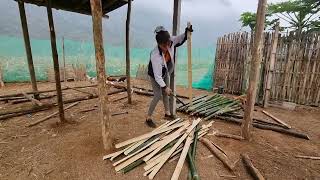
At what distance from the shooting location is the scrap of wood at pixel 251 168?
276 cm

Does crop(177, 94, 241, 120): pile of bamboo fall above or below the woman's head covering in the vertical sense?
below

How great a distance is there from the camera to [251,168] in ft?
9.61

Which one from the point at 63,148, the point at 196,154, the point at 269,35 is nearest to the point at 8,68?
the point at 63,148

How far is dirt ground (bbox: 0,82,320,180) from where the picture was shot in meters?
2.87

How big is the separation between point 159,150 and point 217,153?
900 millimetres

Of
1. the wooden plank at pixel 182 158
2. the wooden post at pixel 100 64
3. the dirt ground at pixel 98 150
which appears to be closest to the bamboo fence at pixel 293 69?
the dirt ground at pixel 98 150

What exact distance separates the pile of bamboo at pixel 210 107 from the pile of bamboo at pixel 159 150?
146 cm

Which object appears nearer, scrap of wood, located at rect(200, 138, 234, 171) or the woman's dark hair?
scrap of wood, located at rect(200, 138, 234, 171)

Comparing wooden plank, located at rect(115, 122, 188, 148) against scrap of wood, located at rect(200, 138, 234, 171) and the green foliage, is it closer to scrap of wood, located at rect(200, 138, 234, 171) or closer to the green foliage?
scrap of wood, located at rect(200, 138, 234, 171)

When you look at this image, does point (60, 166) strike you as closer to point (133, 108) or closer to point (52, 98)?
point (133, 108)

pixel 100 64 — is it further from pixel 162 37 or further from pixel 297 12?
A: pixel 297 12

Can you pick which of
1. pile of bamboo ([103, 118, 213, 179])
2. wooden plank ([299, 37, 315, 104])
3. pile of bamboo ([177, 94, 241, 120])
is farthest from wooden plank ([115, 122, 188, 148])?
wooden plank ([299, 37, 315, 104])

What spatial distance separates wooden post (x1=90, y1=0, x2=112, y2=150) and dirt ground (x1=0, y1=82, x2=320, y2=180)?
326mm

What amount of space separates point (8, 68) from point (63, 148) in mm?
8479
